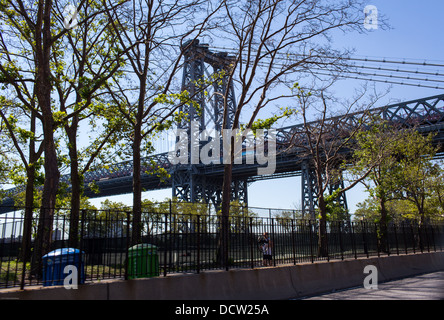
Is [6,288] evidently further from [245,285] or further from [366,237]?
[366,237]

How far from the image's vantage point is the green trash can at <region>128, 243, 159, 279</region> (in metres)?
9.42

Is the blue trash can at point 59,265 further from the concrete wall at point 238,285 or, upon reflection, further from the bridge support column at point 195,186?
the bridge support column at point 195,186

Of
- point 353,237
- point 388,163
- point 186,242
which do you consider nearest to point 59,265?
point 186,242

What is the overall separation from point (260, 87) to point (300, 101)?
5.64 m

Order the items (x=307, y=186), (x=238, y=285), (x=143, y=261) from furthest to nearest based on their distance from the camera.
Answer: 1. (x=307, y=186)
2. (x=238, y=285)
3. (x=143, y=261)

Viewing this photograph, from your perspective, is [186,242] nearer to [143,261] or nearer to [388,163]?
[143,261]

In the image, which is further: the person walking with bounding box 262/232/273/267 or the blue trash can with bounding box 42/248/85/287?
the person walking with bounding box 262/232/273/267

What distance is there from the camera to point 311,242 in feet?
46.4

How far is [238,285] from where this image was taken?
10.6m

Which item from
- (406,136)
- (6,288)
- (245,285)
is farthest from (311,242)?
(406,136)

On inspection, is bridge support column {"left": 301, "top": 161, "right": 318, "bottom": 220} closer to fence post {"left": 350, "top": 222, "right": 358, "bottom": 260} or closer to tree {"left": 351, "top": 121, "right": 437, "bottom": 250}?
tree {"left": 351, "top": 121, "right": 437, "bottom": 250}

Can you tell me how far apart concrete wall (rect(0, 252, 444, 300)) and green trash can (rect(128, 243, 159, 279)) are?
53cm

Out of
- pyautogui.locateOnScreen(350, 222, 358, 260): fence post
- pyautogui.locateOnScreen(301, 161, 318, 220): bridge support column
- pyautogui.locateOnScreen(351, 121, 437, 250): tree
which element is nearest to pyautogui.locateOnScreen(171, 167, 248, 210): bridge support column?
pyautogui.locateOnScreen(301, 161, 318, 220): bridge support column

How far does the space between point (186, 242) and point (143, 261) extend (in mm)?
1513
